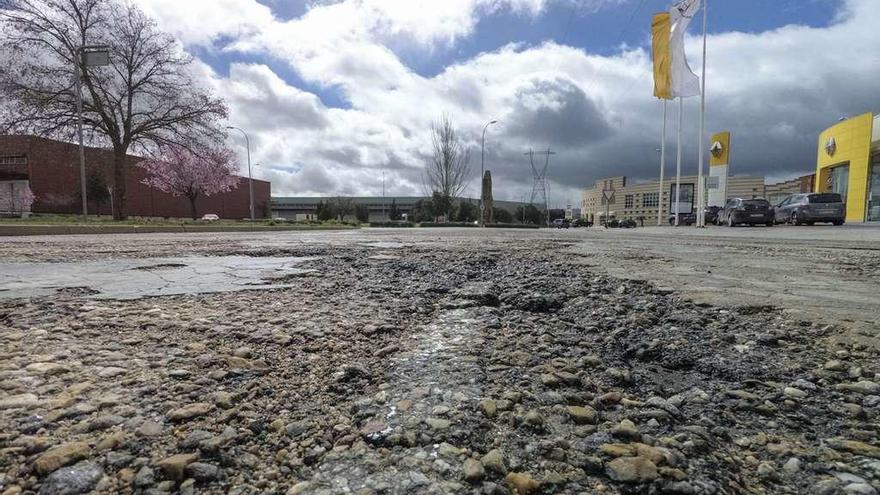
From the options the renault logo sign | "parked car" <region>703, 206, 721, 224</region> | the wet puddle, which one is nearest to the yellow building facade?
the renault logo sign

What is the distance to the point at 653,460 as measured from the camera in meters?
1.05

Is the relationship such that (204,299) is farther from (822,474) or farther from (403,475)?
(822,474)

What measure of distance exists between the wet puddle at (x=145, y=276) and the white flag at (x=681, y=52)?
23.4m

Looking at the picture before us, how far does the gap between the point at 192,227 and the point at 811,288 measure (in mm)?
18179

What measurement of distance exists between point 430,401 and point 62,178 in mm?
51535

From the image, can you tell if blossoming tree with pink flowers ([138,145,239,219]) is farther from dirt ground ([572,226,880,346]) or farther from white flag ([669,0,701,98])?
dirt ground ([572,226,880,346])

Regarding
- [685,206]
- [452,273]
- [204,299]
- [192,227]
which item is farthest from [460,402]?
[685,206]

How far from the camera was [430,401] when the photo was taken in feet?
4.42

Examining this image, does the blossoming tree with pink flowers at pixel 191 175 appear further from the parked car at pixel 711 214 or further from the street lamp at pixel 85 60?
the parked car at pixel 711 214

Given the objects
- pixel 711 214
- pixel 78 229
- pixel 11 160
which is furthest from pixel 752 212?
pixel 11 160

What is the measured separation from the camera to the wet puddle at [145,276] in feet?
9.42

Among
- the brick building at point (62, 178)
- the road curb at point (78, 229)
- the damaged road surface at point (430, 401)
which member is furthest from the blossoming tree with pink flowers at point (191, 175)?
the damaged road surface at point (430, 401)

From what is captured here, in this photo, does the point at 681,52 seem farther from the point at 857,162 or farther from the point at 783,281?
the point at 783,281

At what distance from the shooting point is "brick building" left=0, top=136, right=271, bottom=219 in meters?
23.1
